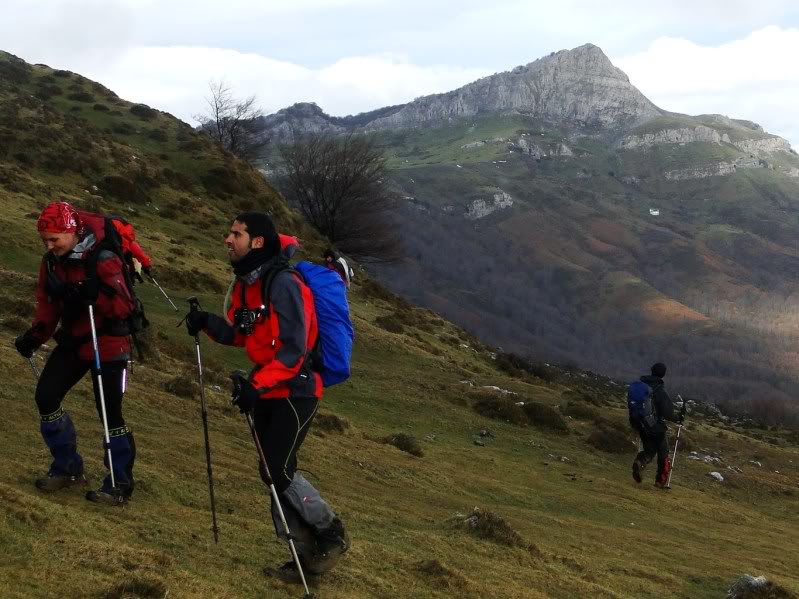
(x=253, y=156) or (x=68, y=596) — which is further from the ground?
(x=253, y=156)

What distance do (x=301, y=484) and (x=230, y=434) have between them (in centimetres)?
713

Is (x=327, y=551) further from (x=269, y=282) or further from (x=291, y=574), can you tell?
(x=269, y=282)

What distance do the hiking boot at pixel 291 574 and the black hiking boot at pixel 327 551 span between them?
2.6 inches

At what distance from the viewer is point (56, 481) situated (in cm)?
737

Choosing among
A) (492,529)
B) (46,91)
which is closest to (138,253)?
(492,529)

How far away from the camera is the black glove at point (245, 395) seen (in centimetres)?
558

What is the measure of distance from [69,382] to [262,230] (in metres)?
2.76

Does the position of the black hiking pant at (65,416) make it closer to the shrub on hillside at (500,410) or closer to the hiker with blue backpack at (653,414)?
the hiker with blue backpack at (653,414)

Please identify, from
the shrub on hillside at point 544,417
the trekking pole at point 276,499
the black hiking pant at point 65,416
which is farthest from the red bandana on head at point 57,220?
the shrub on hillside at point 544,417

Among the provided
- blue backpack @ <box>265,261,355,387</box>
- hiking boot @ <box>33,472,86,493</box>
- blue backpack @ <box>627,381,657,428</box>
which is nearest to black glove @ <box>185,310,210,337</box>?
blue backpack @ <box>265,261,355,387</box>

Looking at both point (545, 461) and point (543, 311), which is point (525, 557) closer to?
point (545, 461)

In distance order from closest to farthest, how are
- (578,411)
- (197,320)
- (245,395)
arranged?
(245,395) < (197,320) < (578,411)

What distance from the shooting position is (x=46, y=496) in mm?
7191

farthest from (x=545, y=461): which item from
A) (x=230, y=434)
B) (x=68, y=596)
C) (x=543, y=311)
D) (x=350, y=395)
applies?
(x=543, y=311)
